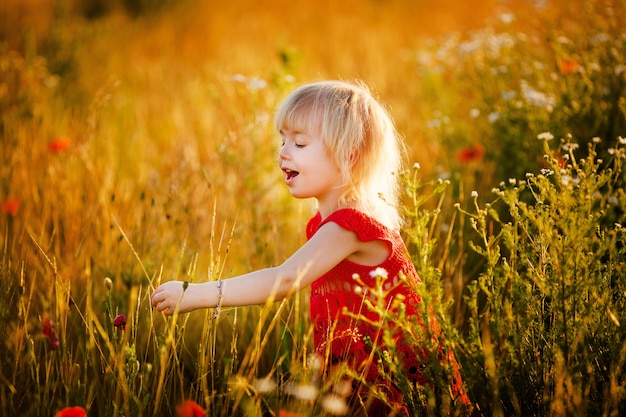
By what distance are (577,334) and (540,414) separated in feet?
0.83

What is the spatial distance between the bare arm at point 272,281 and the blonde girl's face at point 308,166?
0.50ft

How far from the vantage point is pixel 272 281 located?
158cm

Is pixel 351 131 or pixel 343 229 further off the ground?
pixel 351 131

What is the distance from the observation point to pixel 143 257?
7.20 feet

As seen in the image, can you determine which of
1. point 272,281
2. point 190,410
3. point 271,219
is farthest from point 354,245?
point 271,219

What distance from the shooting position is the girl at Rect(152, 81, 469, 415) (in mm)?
1623

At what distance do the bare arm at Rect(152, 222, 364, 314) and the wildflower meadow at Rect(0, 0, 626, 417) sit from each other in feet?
0.23

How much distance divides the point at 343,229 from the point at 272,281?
0.77ft

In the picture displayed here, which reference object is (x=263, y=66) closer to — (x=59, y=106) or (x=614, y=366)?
Result: (x=59, y=106)

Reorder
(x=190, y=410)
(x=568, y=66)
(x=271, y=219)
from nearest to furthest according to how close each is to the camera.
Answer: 1. (x=190, y=410)
2. (x=271, y=219)
3. (x=568, y=66)

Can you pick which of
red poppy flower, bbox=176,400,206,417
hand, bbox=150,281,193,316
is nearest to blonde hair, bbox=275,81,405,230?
hand, bbox=150,281,193,316

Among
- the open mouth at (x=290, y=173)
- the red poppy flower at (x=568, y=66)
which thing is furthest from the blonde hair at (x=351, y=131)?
the red poppy flower at (x=568, y=66)

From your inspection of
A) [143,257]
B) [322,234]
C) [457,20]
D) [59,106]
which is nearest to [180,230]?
[143,257]

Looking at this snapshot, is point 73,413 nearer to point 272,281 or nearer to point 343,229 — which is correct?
point 272,281
